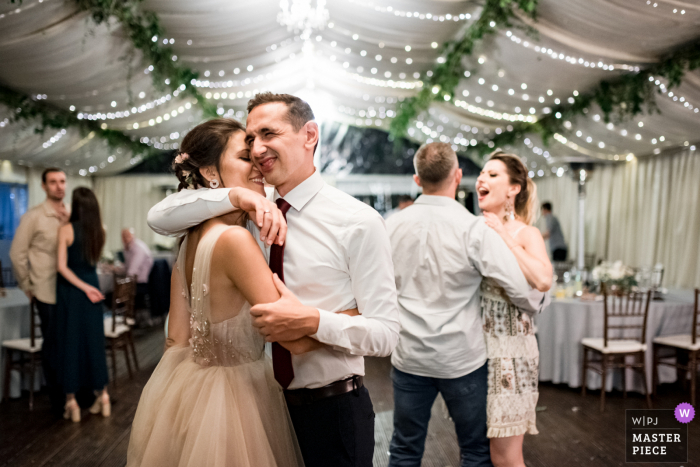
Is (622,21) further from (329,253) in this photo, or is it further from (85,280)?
(85,280)

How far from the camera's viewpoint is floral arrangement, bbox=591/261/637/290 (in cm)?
491

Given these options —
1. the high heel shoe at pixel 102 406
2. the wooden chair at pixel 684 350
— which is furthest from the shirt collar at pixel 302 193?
the wooden chair at pixel 684 350

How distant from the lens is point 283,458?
4.49ft

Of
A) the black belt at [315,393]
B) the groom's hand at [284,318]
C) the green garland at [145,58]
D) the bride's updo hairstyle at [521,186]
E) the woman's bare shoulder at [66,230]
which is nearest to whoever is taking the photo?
the groom's hand at [284,318]

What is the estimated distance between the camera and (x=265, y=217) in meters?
1.26

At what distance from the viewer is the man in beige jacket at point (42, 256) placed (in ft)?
12.9

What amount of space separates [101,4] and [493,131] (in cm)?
747

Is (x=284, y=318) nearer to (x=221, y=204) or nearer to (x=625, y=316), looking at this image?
(x=221, y=204)

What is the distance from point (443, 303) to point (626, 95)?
15.8 feet

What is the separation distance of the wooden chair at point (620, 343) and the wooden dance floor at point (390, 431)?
0.25 m

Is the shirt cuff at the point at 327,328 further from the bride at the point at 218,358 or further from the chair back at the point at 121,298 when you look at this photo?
the chair back at the point at 121,298

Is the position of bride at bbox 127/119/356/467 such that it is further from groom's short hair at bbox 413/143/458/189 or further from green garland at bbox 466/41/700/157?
green garland at bbox 466/41/700/157

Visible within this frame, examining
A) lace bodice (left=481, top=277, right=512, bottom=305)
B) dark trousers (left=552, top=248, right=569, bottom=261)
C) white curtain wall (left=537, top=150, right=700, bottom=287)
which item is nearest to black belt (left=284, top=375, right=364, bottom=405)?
lace bodice (left=481, top=277, right=512, bottom=305)

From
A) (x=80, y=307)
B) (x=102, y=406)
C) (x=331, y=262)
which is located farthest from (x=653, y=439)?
(x=80, y=307)
